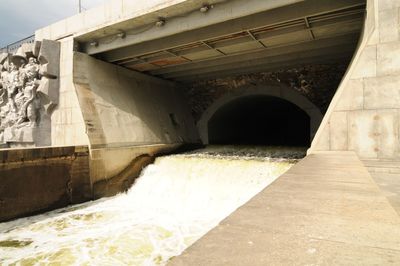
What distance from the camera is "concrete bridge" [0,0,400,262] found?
4.96m

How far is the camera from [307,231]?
5.12 feet

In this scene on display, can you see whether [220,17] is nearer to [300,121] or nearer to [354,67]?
[354,67]

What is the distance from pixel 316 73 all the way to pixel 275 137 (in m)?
9.99

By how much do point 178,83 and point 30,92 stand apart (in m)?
6.46

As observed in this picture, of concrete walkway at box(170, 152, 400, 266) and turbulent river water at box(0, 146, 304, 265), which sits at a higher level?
concrete walkway at box(170, 152, 400, 266)

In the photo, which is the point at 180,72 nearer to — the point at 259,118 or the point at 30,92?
the point at 30,92

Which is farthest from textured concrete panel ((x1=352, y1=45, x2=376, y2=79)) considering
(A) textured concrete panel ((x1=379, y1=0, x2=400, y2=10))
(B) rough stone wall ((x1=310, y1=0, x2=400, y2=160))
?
(A) textured concrete panel ((x1=379, y1=0, x2=400, y2=10))

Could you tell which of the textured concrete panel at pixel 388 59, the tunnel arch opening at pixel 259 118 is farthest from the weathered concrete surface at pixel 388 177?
the tunnel arch opening at pixel 259 118

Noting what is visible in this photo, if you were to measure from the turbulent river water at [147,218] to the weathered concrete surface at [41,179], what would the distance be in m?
0.31

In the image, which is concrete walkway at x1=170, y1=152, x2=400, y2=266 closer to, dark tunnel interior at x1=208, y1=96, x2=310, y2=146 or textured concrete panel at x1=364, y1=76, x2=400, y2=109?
textured concrete panel at x1=364, y1=76, x2=400, y2=109

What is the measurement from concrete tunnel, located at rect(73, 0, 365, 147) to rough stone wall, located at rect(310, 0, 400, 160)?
1260 millimetres

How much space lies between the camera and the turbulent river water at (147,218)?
4473mm

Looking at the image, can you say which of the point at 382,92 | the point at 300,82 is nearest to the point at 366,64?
the point at 382,92

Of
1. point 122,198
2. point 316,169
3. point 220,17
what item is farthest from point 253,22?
point 122,198
